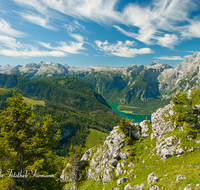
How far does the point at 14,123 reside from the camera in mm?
16422

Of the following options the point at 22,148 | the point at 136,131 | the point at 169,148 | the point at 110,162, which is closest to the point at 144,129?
the point at 136,131

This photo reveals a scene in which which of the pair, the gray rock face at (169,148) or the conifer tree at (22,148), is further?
the gray rock face at (169,148)

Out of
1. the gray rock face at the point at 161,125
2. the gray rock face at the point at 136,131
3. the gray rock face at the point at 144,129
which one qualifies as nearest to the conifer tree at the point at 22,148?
the gray rock face at the point at 136,131

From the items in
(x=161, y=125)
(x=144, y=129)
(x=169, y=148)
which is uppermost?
(x=161, y=125)

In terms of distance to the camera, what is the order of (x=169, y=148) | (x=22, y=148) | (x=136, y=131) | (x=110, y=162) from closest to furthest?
(x=22, y=148)
(x=169, y=148)
(x=110, y=162)
(x=136, y=131)

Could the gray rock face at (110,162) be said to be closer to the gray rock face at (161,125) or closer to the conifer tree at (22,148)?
the gray rock face at (161,125)

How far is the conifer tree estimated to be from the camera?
49.2ft

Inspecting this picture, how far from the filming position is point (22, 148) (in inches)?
658

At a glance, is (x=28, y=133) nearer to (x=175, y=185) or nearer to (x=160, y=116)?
(x=175, y=185)

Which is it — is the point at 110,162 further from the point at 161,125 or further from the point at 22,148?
the point at 22,148

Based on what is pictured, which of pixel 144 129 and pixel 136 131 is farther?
pixel 144 129

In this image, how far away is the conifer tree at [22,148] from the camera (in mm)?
15000

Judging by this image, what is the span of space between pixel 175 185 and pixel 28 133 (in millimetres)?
24660

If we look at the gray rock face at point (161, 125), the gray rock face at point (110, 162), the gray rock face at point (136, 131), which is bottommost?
the gray rock face at point (110, 162)
